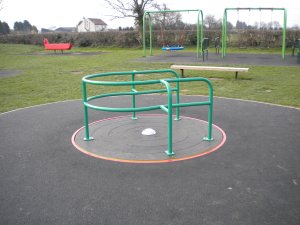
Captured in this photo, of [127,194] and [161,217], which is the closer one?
[161,217]

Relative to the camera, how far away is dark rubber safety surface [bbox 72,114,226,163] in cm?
363

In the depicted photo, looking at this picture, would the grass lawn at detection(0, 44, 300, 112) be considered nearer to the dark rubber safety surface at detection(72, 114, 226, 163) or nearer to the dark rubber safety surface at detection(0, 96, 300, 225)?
the dark rubber safety surface at detection(0, 96, 300, 225)

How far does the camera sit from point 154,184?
2938 mm

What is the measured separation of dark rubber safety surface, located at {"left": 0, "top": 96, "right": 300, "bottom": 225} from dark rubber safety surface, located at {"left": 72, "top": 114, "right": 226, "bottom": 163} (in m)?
0.13

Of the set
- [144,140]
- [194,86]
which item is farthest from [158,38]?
[144,140]

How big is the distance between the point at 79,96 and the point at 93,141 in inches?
126

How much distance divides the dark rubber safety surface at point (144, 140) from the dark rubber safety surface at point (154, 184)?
0.13 metres

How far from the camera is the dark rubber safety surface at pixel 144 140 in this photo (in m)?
3.63

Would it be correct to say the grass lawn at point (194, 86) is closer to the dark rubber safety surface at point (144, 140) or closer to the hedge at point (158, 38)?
the dark rubber safety surface at point (144, 140)

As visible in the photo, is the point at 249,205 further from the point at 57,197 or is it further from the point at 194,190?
the point at 57,197

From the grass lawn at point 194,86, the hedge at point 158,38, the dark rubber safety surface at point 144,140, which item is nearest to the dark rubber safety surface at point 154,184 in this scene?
the dark rubber safety surface at point 144,140

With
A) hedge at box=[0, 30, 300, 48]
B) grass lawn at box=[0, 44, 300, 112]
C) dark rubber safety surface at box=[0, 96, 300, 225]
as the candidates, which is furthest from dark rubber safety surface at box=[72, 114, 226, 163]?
hedge at box=[0, 30, 300, 48]

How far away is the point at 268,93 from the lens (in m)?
6.92

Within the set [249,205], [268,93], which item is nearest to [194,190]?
[249,205]
